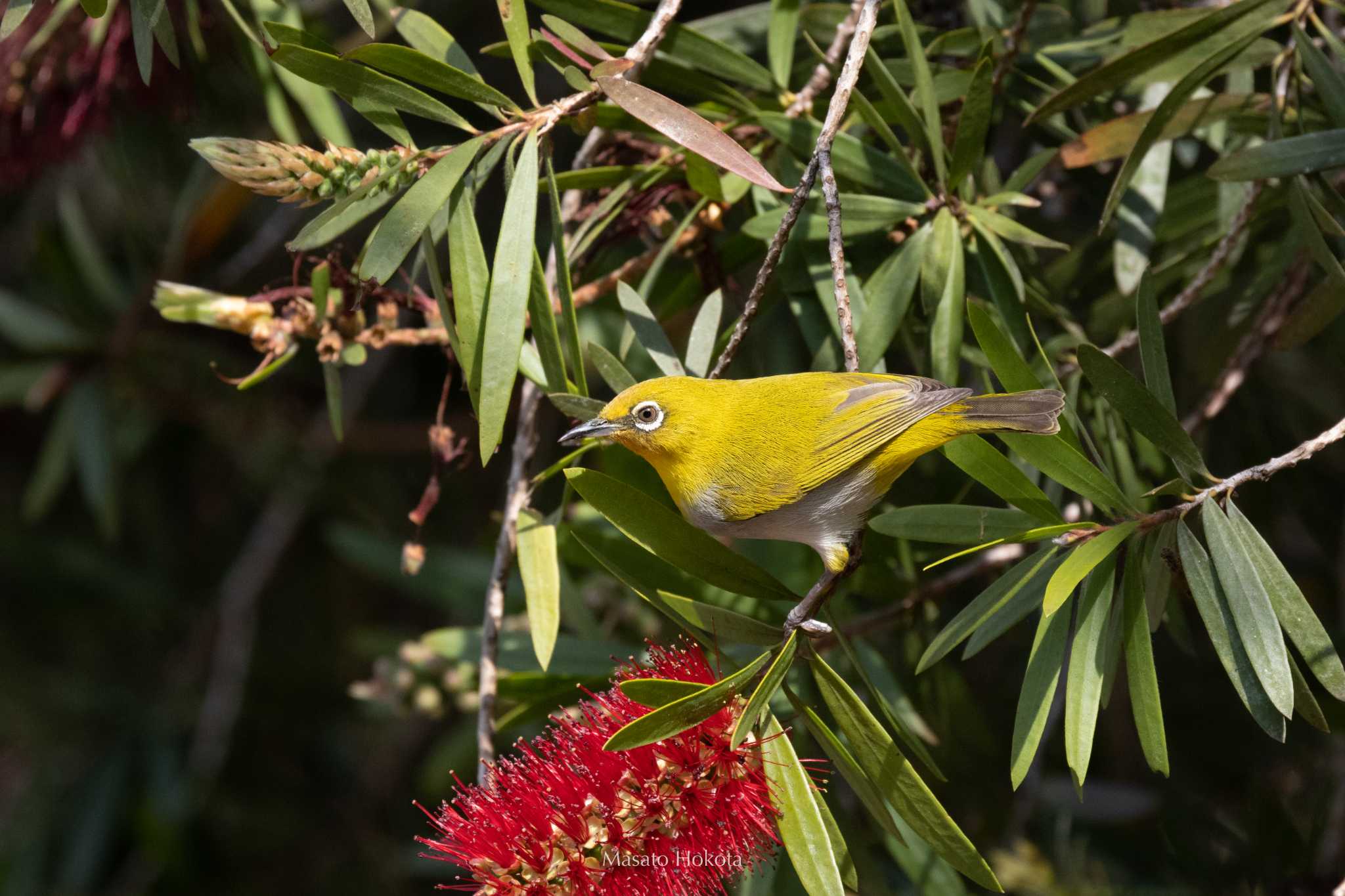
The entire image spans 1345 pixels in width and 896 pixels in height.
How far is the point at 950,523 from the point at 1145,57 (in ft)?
3.39

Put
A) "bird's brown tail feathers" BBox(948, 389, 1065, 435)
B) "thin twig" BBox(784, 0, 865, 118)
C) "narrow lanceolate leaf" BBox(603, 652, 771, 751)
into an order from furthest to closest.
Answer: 1. "thin twig" BBox(784, 0, 865, 118)
2. "bird's brown tail feathers" BBox(948, 389, 1065, 435)
3. "narrow lanceolate leaf" BBox(603, 652, 771, 751)

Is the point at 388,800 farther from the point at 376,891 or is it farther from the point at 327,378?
the point at 327,378

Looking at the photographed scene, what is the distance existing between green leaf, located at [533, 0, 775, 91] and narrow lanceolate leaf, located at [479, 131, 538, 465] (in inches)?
19.0

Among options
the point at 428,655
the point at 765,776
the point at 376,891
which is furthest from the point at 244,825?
the point at 765,776

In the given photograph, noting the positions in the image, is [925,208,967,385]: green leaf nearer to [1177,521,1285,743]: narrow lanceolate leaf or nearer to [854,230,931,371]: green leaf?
[854,230,931,371]: green leaf

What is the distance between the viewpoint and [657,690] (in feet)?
5.38

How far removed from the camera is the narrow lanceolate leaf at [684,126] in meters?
1.79

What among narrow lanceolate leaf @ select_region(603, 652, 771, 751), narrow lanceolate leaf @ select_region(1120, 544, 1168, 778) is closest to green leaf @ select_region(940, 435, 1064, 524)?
narrow lanceolate leaf @ select_region(1120, 544, 1168, 778)

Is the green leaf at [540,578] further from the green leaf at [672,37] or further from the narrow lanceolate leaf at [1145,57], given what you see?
the narrow lanceolate leaf at [1145,57]

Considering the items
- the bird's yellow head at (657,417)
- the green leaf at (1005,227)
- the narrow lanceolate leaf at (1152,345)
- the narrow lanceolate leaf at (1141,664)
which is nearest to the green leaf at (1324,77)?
the green leaf at (1005,227)

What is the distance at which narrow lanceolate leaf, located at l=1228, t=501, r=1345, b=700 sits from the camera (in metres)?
1.67

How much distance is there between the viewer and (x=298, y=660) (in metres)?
5.29

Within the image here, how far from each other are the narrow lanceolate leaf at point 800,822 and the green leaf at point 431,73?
1195mm

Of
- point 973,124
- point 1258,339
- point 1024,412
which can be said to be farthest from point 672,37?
point 1258,339
